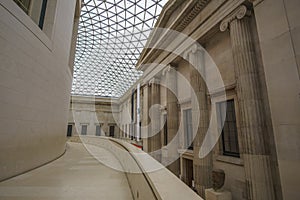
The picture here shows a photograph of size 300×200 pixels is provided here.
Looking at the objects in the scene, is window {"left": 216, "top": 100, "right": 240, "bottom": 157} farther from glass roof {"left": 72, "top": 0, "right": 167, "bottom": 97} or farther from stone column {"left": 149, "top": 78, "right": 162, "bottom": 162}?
glass roof {"left": 72, "top": 0, "right": 167, "bottom": 97}

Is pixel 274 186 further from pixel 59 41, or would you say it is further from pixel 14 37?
pixel 59 41

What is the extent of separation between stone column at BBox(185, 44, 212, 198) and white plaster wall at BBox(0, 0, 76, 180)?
25.6 feet

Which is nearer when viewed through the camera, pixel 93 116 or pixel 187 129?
pixel 187 129

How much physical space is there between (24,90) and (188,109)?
1003 cm

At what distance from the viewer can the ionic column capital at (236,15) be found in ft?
19.7

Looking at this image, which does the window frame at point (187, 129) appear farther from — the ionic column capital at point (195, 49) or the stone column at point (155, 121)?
the ionic column capital at point (195, 49)

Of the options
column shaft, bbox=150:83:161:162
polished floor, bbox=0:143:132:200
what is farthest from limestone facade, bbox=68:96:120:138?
polished floor, bbox=0:143:132:200

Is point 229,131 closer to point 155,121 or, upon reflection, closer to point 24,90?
point 155,121

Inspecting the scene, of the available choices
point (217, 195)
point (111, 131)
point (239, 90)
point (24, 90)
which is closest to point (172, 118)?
point (239, 90)

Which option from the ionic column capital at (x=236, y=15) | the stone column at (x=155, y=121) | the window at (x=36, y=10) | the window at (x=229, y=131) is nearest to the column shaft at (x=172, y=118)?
the stone column at (x=155, y=121)

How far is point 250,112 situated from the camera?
552 cm

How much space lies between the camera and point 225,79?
25.9 ft

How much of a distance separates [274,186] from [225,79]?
5128 millimetres

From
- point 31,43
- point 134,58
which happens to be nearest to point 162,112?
point 31,43
